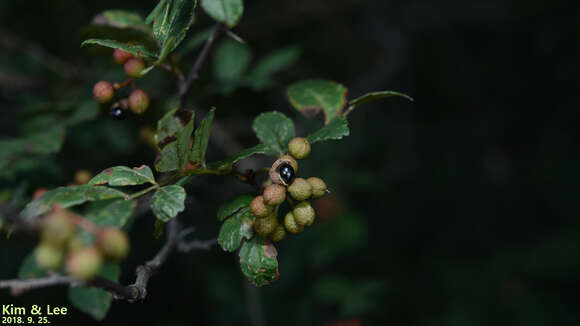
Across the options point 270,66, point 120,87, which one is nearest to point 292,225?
point 120,87

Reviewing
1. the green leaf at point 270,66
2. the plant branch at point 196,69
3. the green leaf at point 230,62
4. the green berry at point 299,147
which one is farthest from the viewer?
the green leaf at point 230,62

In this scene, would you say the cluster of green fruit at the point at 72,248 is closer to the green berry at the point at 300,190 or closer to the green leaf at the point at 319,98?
the green berry at the point at 300,190

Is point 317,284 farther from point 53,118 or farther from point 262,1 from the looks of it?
point 262,1

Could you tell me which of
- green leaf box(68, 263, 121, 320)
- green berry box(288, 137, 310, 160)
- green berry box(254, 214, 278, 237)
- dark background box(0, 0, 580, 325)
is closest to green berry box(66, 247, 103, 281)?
green berry box(254, 214, 278, 237)

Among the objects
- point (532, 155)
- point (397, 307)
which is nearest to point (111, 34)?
point (397, 307)

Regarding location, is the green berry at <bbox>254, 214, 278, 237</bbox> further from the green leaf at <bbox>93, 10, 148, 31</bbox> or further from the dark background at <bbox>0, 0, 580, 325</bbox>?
the dark background at <bbox>0, 0, 580, 325</bbox>

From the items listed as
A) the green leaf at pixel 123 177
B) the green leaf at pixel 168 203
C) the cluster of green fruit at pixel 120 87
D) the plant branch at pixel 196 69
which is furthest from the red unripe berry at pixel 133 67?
the green leaf at pixel 168 203
